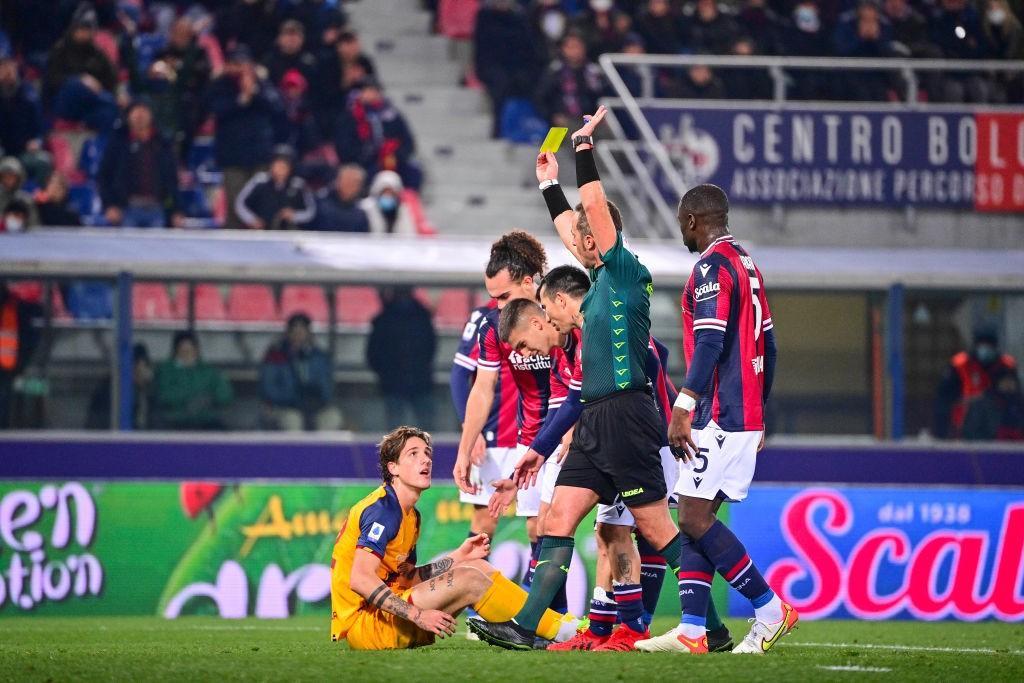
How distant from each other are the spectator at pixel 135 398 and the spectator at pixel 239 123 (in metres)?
2.55

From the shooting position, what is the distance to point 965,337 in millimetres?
15031

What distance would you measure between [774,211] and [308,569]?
7.18 meters

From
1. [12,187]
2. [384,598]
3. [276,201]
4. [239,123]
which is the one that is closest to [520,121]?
[239,123]

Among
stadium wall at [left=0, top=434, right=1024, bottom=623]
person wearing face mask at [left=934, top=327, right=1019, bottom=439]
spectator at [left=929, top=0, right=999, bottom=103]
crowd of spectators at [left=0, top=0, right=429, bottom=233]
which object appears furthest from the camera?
spectator at [left=929, top=0, right=999, bottom=103]

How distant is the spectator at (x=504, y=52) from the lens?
18391 millimetres

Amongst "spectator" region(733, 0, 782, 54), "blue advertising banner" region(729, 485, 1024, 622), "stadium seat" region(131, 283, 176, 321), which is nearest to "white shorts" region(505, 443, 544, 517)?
"blue advertising banner" region(729, 485, 1024, 622)

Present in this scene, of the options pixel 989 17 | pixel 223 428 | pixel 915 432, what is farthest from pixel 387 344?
pixel 989 17

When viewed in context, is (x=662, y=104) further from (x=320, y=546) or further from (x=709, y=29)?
(x=320, y=546)

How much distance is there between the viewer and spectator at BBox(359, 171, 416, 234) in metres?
16.4

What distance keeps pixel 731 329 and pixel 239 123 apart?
10.1 metres

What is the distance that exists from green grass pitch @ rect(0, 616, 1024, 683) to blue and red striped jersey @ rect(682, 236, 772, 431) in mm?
1044

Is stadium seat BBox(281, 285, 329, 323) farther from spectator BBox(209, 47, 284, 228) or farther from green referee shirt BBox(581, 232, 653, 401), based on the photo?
green referee shirt BBox(581, 232, 653, 401)

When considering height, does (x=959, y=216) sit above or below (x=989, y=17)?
below

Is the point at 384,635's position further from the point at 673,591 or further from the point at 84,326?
the point at 84,326
